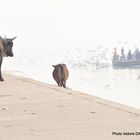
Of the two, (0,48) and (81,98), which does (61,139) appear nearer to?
(81,98)

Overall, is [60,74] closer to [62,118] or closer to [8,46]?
[8,46]

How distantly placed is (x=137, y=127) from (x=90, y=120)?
3.16ft

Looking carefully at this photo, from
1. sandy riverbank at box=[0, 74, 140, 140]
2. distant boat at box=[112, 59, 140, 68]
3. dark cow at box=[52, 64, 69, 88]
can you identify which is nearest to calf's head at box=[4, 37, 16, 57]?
dark cow at box=[52, 64, 69, 88]

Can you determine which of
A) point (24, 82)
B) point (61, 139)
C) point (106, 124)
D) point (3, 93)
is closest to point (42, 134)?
point (61, 139)

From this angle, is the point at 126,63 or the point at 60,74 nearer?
the point at 60,74

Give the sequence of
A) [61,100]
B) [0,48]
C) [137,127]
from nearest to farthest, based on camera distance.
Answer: [137,127] → [61,100] → [0,48]

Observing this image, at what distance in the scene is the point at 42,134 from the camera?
7598mm

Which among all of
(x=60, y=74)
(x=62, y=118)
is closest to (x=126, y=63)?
(x=60, y=74)

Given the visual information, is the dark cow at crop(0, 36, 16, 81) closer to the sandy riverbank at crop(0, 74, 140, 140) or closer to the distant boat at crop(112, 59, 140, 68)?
the sandy riverbank at crop(0, 74, 140, 140)

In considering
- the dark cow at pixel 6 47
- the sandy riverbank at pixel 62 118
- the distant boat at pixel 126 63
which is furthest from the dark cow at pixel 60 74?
the distant boat at pixel 126 63

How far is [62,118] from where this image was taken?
890 cm

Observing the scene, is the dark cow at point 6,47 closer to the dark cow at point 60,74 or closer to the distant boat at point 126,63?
the dark cow at point 60,74

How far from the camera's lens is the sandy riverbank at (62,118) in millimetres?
7527

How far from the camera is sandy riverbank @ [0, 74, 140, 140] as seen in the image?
7.53m
